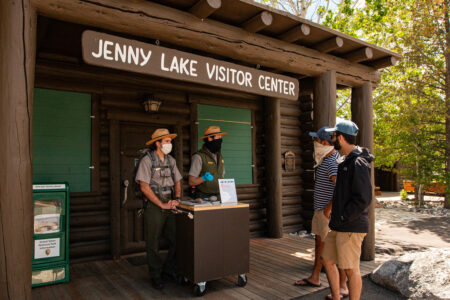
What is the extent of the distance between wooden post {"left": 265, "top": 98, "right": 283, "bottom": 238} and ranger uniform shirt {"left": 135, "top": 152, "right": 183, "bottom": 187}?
3.19 metres

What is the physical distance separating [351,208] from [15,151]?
9.37ft

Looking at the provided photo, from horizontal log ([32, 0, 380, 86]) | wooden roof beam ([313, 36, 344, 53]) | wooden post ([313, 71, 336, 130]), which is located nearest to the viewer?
horizontal log ([32, 0, 380, 86])

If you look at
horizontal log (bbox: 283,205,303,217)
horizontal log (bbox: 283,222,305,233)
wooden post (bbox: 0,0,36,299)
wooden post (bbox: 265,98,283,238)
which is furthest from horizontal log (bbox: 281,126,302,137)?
wooden post (bbox: 0,0,36,299)

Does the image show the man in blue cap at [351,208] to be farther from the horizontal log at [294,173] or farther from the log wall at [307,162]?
the log wall at [307,162]

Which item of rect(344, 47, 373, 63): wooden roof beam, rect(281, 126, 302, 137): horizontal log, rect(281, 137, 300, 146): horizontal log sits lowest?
rect(281, 137, 300, 146): horizontal log

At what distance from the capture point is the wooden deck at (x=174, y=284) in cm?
375

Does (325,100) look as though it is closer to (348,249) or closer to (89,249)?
(348,249)

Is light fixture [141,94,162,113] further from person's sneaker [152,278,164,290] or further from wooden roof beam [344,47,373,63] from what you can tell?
wooden roof beam [344,47,373,63]

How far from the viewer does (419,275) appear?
12.3 feet

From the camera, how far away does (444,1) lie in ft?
37.1

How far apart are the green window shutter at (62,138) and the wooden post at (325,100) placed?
143 inches

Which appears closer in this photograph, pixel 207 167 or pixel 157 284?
pixel 157 284

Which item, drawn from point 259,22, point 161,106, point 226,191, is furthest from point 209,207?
point 161,106

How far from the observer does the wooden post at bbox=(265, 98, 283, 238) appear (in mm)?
6863
